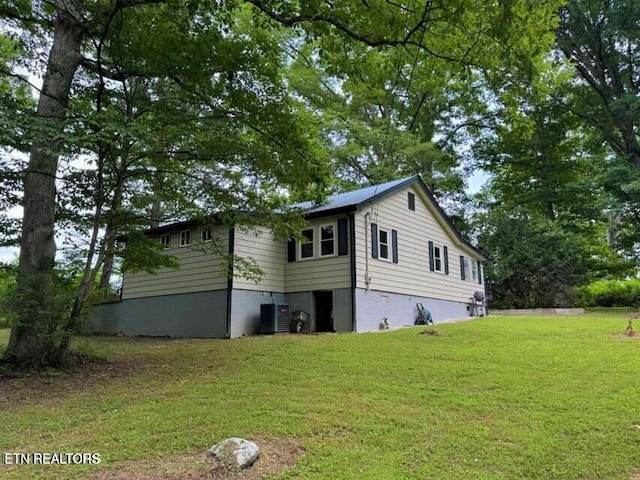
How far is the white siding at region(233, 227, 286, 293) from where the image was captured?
13680 mm

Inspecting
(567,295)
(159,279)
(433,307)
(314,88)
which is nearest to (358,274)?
(433,307)

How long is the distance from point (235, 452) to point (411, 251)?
44.0 feet

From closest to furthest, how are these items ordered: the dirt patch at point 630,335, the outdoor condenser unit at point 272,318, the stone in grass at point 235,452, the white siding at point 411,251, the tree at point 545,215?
the stone in grass at point 235,452
the dirt patch at point 630,335
the outdoor condenser unit at point 272,318
the white siding at point 411,251
the tree at point 545,215

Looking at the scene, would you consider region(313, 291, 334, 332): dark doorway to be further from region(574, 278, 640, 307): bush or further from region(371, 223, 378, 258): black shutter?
region(574, 278, 640, 307): bush

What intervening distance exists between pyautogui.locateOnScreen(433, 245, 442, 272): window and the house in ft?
1.10

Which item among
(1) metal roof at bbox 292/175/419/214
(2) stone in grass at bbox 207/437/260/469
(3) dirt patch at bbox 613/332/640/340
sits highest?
(1) metal roof at bbox 292/175/419/214

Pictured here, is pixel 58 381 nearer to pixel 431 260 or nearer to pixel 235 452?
pixel 235 452

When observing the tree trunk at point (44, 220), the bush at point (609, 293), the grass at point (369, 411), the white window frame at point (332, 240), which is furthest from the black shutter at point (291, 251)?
the bush at point (609, 293)

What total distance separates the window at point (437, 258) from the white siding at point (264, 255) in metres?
6.25

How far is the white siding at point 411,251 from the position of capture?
1404 cm

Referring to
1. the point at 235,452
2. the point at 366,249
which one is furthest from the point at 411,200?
the point at 235,452

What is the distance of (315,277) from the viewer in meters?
14.2

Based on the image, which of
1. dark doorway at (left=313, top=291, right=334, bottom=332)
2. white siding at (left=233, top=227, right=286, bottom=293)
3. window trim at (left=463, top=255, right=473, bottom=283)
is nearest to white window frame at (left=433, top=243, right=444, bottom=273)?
window trim at (left=463, top=255, right=473, bottom=283)

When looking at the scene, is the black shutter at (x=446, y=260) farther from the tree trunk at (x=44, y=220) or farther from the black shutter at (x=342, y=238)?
the tree trunk at (x=44, y=220)
